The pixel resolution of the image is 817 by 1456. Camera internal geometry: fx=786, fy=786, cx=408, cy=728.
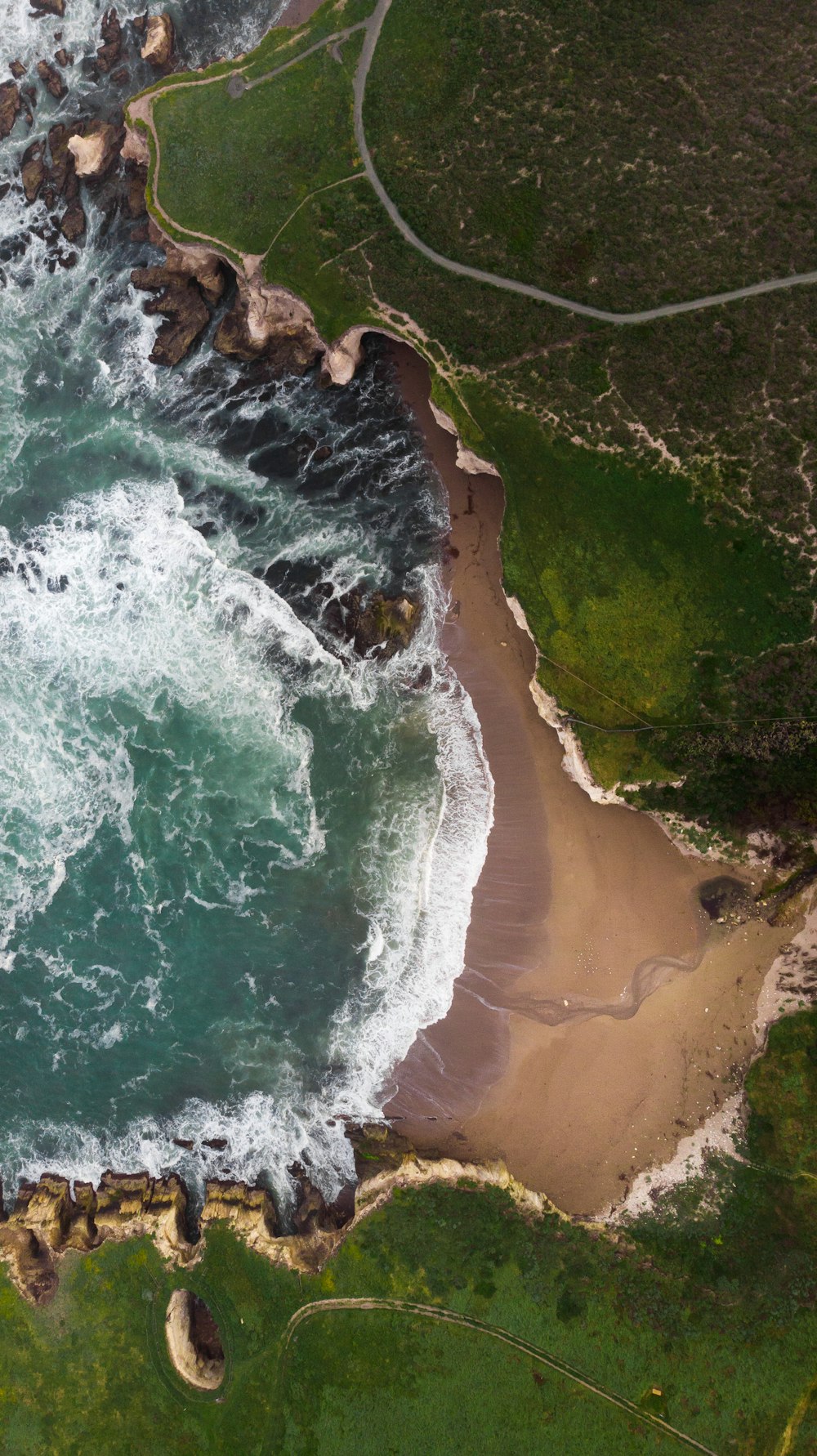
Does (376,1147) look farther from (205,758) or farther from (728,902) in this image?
(205,758)

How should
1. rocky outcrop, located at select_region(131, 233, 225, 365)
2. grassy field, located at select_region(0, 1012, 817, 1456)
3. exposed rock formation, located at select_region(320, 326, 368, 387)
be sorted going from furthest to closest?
rocky outcrop, located at select_region(131, 233, 225, 365)
exposed rock formation, located at select_region(320, 326, 368, 387)
grassy field, located at select_region(0, 1012, 817, 1456)

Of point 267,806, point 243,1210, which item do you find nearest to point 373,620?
point 267,806

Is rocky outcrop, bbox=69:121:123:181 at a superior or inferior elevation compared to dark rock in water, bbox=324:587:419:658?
superior

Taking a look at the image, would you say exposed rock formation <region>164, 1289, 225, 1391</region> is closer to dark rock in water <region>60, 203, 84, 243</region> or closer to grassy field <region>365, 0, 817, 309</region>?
grassy field <region>365, 0, 817, 309</region>

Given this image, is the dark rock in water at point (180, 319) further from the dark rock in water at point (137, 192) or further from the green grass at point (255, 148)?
the dark rock in water at point (137, 192)

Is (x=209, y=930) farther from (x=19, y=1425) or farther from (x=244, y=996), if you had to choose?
(x=19, y=1425)

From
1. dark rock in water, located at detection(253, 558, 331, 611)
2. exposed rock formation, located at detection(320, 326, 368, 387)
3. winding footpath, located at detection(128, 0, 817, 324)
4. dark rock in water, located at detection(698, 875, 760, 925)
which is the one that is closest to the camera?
winding footpath, located at detection(128, 0, 817, 324)

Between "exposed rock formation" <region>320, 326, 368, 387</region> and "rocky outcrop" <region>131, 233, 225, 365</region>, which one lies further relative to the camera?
"rocky outcrop" <region>131, 233, 225, 365</region>

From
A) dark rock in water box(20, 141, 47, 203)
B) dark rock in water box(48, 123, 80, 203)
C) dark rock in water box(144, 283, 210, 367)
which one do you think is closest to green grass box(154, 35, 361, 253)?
dark rock in water box(144, 283, 210, 367)
